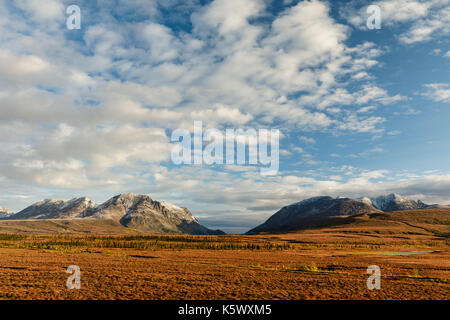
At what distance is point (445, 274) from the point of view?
39.6 metres

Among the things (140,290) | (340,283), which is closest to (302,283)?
(340,283)
